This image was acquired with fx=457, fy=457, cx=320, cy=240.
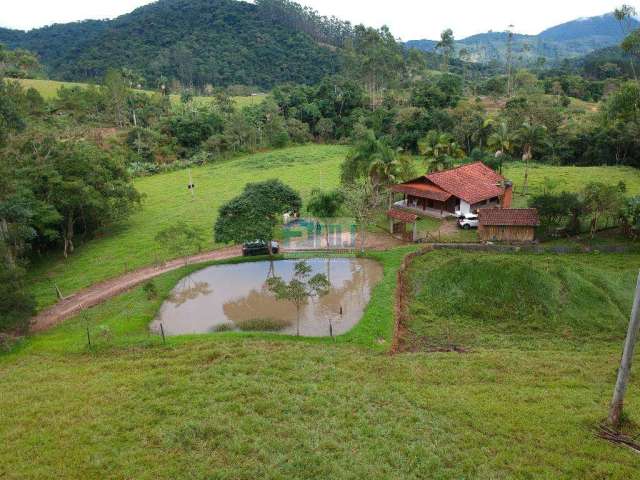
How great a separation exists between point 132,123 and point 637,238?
7144cm

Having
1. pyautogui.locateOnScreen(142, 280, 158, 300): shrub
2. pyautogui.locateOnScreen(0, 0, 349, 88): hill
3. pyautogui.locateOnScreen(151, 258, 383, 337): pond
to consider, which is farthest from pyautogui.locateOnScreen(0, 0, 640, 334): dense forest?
pyautogui.locateOnScreen(151, 258, 383, 337): pond

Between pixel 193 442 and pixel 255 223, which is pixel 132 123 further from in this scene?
pixel 193 442

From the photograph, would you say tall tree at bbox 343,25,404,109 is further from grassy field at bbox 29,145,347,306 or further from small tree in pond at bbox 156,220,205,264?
small tree in pond at bbox 156,220,205,264

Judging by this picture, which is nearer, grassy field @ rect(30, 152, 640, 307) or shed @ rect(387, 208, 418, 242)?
grassy field @ rect(30, 152, 640, 307)

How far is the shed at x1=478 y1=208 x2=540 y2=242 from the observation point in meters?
28.4

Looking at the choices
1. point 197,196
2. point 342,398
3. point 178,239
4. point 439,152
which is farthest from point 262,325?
point 197,196

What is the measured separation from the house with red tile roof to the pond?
36.0 ft

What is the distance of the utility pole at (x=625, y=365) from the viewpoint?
11.2m

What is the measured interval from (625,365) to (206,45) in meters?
137

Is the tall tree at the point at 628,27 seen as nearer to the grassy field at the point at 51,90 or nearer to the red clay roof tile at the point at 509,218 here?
the red clay roof tile at the point at 509,218

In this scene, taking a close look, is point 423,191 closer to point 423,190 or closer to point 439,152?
point 423,190

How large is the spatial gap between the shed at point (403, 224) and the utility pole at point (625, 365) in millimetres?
18791

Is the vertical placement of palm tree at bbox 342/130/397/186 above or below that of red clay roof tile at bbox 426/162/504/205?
above

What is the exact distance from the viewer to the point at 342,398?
13.9 m
